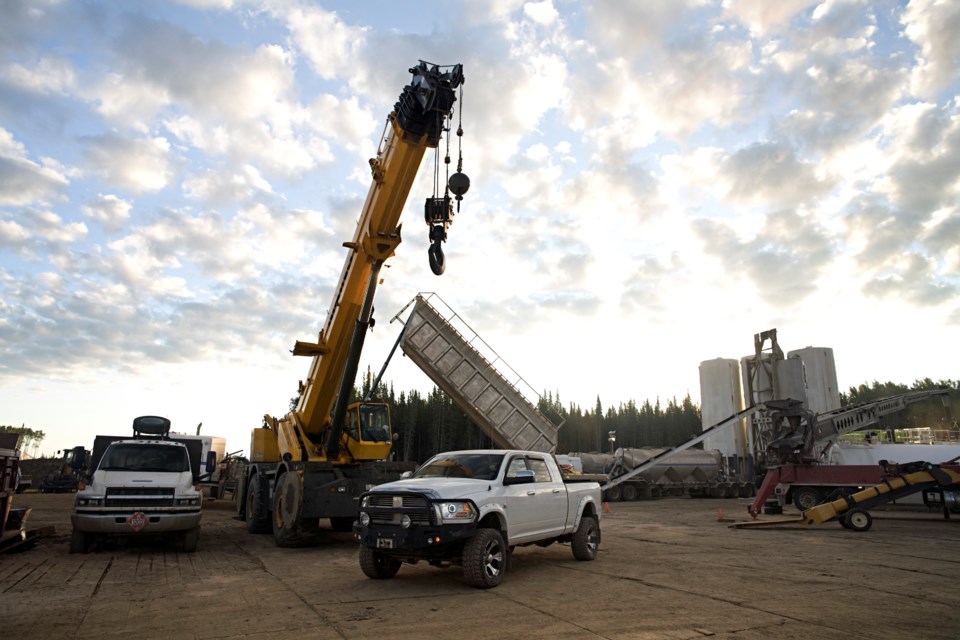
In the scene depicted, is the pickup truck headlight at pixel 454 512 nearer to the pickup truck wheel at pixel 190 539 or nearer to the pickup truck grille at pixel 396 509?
the pickup truck grille at pixel 396 509

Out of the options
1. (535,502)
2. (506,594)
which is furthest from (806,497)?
(506,594)

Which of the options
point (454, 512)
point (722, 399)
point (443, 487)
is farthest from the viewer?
point (722, 399)

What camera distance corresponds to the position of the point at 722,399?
40406mm

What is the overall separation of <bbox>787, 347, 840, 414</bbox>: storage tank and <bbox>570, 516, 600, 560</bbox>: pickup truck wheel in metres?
30.3

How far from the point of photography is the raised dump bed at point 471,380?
2319 cm

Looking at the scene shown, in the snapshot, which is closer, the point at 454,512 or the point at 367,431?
the point at 454,512

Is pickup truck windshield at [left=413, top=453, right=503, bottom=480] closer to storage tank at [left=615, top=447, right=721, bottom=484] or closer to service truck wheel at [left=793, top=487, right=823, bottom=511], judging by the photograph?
service truck wheel at [left=793, top=487, right=823, bottom=511]

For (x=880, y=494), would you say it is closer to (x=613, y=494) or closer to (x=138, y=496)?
(x=613, y=494)

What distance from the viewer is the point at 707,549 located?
1238 cm

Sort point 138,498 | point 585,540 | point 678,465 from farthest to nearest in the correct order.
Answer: point 678,465, point 138,498, point 585,540

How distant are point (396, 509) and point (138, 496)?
19.7ft

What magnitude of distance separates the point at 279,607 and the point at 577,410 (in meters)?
93.7

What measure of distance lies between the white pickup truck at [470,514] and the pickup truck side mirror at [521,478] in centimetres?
1

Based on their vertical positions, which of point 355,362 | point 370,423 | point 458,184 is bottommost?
point 370,423
